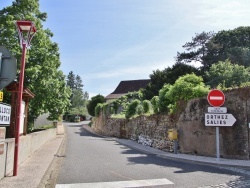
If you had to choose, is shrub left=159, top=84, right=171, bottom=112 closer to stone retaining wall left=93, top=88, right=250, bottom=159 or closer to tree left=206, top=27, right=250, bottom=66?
→ stone retaining wall left=93, top=88, right=250, bottom=159

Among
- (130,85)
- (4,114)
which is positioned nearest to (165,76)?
(130,85)

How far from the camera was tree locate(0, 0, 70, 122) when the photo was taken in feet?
64.3

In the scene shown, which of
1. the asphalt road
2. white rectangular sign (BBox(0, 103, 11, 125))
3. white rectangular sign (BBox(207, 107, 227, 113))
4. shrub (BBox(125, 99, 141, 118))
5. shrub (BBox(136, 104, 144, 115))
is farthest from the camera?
shrub (BBox(125, 99, 141, 118))

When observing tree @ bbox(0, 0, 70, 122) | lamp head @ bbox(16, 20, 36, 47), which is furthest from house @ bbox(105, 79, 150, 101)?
lamp head @ bbox(16, 20, 36, 47)

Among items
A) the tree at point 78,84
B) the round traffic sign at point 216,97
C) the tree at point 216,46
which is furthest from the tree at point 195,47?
the tree at point 78,84

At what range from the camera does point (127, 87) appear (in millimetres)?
74062

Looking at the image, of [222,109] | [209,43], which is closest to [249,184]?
[222,109]

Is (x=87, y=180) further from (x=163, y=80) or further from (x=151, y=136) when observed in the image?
(x=163, y=80)

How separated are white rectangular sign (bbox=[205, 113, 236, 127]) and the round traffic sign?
1.65 feet

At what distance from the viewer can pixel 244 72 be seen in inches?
1058

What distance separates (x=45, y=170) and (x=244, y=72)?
2326 centimetres

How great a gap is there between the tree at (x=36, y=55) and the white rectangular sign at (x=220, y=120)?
12827 mm

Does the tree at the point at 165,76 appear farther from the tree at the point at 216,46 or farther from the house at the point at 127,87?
the house at the point at 127,87

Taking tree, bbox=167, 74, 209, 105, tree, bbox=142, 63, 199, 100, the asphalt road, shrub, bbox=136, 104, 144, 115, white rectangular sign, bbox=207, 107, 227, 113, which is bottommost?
the asphalt road
